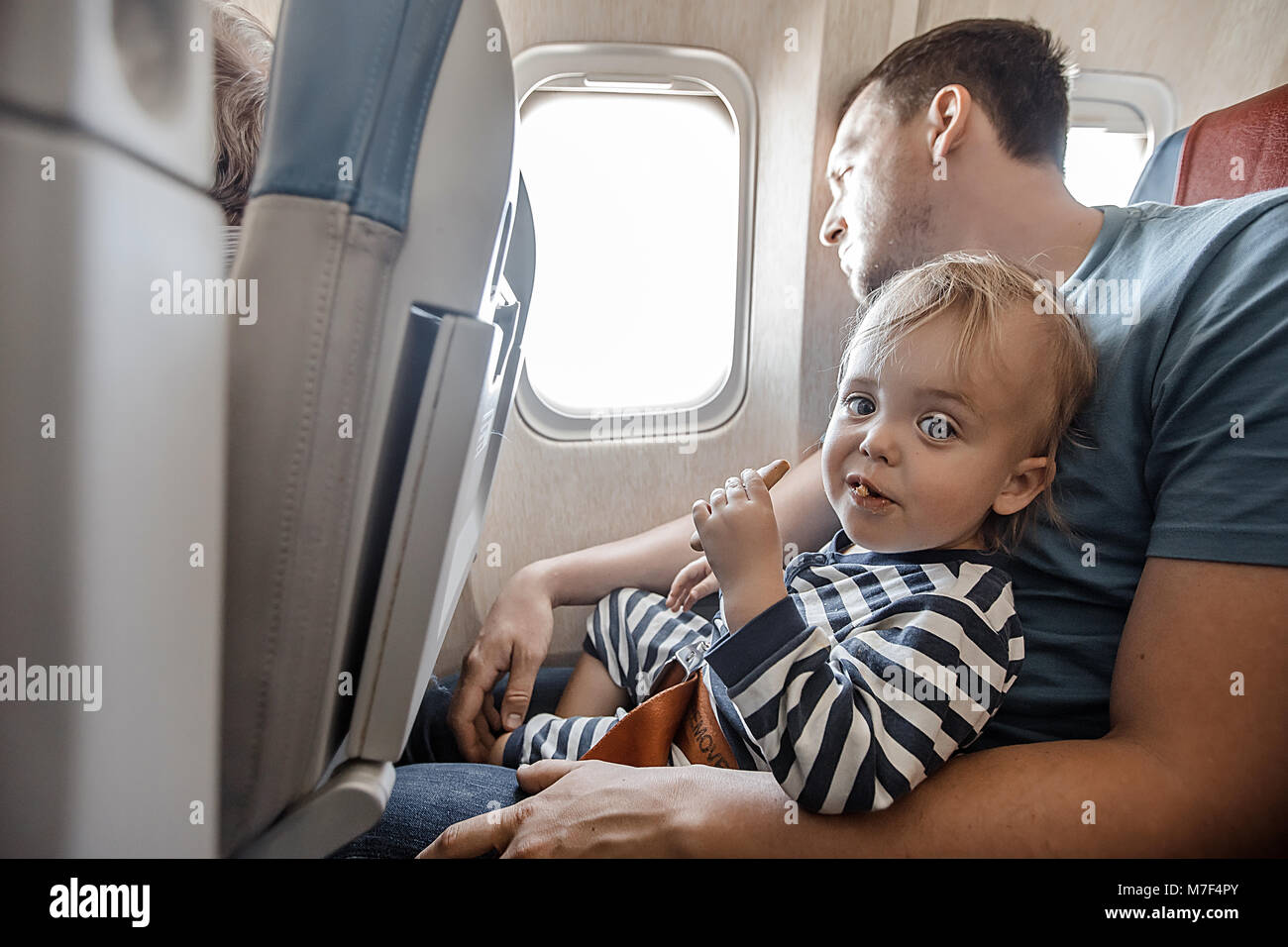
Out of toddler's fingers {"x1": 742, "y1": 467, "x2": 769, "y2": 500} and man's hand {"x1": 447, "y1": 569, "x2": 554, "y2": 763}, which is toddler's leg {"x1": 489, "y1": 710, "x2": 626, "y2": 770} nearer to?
man's hand {"x1": 447, "y1": 569, "x2": 554, "y2": 763}

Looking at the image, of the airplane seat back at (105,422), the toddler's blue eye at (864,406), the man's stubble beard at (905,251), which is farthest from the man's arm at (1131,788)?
the man's stubble beard at (905,251)

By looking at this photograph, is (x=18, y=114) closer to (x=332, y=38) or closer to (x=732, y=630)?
(x=332, y=38)

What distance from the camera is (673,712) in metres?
1.06

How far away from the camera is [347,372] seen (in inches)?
23.0

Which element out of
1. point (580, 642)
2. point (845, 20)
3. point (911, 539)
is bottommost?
point (580, 642)

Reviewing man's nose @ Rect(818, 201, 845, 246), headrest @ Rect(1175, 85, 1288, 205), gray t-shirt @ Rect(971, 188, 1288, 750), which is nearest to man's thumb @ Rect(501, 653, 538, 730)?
gray t-shirt @ Rect(971, 188, 1288, 750)

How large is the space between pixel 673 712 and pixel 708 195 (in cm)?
110

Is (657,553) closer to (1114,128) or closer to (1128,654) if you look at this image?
(1128,654)

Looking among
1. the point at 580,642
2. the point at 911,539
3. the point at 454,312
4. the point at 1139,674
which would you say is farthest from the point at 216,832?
the point at 580,642

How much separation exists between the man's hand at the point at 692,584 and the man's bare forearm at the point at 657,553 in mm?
176

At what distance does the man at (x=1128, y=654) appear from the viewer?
29.5 inches

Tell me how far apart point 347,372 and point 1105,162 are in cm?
176

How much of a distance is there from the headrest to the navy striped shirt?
82 cm

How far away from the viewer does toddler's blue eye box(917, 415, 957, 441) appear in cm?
90
